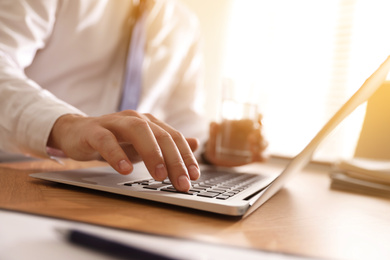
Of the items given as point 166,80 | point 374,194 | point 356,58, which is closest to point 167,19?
point 166,80

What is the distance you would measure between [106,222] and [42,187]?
18 centimetres

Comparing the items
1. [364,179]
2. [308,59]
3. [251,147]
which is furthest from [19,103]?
[308,59]

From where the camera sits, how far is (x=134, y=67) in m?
1.08

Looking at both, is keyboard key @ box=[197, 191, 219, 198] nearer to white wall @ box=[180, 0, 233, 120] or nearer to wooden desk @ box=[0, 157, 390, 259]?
wooden desk @ box=[0, 157, 390, 259]

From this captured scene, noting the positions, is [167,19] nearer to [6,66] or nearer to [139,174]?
[6,66]

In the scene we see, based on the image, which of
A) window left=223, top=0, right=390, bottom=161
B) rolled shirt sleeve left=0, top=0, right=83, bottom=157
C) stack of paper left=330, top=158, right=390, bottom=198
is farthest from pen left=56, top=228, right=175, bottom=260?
window left=223, top=0, right=390, bottom=161

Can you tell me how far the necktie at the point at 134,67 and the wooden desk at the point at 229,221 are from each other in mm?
584

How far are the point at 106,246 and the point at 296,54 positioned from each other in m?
1.72

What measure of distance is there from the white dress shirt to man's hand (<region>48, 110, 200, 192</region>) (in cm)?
8

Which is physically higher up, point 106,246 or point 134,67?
point 134,67

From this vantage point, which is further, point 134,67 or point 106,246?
point 134,67

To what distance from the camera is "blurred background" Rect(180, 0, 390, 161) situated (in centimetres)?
161

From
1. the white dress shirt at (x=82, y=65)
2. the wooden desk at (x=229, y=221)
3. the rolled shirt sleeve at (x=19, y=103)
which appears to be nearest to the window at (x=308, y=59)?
the white dress shirt at (x=82, y=65)

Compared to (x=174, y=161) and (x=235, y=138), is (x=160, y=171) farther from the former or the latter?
(x=235, y=138)
